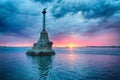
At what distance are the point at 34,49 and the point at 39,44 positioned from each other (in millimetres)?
4800

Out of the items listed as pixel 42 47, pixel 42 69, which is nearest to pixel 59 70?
pixel 42 69

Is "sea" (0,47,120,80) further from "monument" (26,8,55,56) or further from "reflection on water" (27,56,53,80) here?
"monument" (26,8,55,56)

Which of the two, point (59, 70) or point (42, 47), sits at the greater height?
point (42, 47)

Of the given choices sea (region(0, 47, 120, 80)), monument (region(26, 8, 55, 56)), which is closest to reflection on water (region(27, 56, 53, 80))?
sea (region(0, 47, 120, 80))

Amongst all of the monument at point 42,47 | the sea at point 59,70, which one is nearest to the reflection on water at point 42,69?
the sea at point 59,70

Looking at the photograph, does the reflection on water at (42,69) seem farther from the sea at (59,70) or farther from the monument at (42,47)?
the monument at (42,47)

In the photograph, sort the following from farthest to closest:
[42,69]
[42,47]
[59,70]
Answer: [42,47], [42,69], [59,70]

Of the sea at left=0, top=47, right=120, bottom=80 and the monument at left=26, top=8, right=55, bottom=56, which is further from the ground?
the monument at left=26, top=8, right=55, bottom=56

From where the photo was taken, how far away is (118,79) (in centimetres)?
2892

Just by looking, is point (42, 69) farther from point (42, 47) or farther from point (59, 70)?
point (42, 47)

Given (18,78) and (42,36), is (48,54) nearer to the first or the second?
(42,36)

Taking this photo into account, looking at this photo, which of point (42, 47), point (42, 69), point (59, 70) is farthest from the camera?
point (42, 47)

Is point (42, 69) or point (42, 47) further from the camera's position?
point (42, 47)

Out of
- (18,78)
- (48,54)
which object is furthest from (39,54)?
(18,78)
